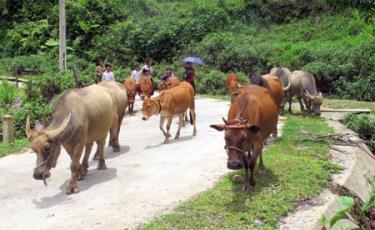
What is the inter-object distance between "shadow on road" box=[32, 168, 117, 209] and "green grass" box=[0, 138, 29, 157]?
326 centimetres

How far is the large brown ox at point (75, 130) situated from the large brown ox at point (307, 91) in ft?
26.6

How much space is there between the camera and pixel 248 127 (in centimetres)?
811

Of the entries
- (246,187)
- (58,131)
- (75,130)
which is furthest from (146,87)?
(246,187)

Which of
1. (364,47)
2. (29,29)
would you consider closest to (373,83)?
(364,47)

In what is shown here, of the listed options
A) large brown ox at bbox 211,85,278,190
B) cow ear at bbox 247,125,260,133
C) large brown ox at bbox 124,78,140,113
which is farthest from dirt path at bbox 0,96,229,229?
large brown ox at bbox 124,78,140,113

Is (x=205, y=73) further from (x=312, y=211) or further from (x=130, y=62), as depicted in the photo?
(x=312, y=211)

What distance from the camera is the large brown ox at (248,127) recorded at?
313 inches

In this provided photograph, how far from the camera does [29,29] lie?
119 feet

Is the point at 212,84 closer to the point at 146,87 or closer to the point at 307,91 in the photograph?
the point at 146,87

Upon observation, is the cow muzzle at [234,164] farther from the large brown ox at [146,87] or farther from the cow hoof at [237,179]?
the large brown ox at [146,87]

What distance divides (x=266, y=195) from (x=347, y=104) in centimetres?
1389

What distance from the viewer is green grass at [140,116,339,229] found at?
772 cm

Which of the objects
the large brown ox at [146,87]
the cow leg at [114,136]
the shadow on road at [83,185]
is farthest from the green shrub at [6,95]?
the shadow on road at [83,185]

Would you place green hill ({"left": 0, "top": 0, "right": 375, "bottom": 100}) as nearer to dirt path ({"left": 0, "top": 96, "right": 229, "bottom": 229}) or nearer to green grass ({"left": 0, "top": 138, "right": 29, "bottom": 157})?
green grass ({"left": 0, "top": 138, "right": 29, "bottom": 157})
